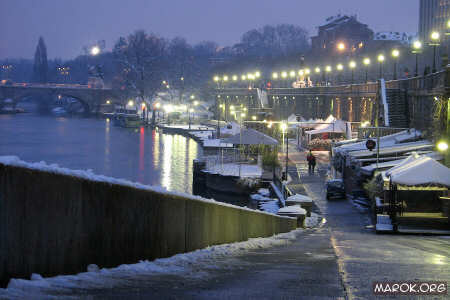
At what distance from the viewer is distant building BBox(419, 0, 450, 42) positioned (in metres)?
112

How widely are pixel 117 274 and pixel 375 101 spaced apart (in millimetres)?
34120

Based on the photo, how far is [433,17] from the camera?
117750 millimetres

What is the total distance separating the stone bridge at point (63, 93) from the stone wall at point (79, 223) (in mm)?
132421

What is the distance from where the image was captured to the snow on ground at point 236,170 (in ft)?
127

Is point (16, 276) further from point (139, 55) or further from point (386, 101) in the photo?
point (139, 55)

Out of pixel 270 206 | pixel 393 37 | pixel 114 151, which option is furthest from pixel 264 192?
pixel 393 37

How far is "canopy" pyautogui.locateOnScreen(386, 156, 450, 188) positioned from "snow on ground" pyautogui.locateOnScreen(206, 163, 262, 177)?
19.3 m

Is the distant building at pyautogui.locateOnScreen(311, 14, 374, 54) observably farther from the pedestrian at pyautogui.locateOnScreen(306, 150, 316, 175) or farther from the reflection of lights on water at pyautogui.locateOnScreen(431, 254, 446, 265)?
the reflection of lights on water at pyautogui.locateOnScreen(431, 254, 446, 265)

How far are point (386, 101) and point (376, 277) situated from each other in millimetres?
29500

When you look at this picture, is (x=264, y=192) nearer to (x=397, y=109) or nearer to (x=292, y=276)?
(x=397, y=109)

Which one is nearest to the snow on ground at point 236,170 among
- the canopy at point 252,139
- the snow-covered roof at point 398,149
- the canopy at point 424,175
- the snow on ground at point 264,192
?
the canopy at point 252,139

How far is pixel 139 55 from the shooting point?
427 ft

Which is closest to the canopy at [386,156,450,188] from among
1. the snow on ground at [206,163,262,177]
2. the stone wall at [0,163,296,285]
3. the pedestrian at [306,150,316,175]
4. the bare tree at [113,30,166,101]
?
the stone wall at [0,163,296,285]

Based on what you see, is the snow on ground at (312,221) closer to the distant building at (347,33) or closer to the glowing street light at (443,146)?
the glowing street light at (443,146)
